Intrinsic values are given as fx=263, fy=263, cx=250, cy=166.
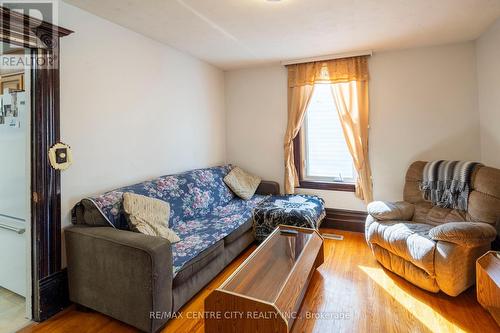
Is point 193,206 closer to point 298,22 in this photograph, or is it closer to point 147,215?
point 147,215

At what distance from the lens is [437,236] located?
80.2 inches

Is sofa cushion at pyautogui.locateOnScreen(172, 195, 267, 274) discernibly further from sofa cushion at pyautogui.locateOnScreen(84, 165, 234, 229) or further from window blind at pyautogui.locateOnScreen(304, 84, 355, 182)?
window blind at pyautogui.locateOnScreen(304, 84, 355, 182)

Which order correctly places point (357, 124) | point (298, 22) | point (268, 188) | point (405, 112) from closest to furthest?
point (298, 22)
point (405, 112)
point (357, 124)
point (268, 188)

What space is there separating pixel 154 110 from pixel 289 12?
1675 mm

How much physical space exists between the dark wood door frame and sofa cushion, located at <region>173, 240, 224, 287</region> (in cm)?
96

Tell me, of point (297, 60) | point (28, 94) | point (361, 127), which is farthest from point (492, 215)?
point (28, 94)

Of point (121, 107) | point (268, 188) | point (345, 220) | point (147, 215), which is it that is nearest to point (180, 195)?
point (147, 215)

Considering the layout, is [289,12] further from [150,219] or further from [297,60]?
[150,219]

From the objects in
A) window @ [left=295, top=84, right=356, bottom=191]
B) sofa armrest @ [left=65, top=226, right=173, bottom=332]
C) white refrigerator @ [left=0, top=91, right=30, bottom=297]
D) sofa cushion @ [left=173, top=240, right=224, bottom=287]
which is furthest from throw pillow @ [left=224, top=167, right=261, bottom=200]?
white refrigerator @ [left=0, top=91, right=30, bottom=297]

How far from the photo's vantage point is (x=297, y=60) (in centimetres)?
365

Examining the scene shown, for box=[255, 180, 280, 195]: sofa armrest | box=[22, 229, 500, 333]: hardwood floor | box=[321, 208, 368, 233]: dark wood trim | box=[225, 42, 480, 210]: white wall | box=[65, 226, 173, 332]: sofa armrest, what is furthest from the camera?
box=[255, 180, 280, 195]: sofa armrest

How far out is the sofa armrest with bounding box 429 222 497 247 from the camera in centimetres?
192

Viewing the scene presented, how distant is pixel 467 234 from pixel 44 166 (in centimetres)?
310

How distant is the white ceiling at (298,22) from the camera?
2.13 metres
